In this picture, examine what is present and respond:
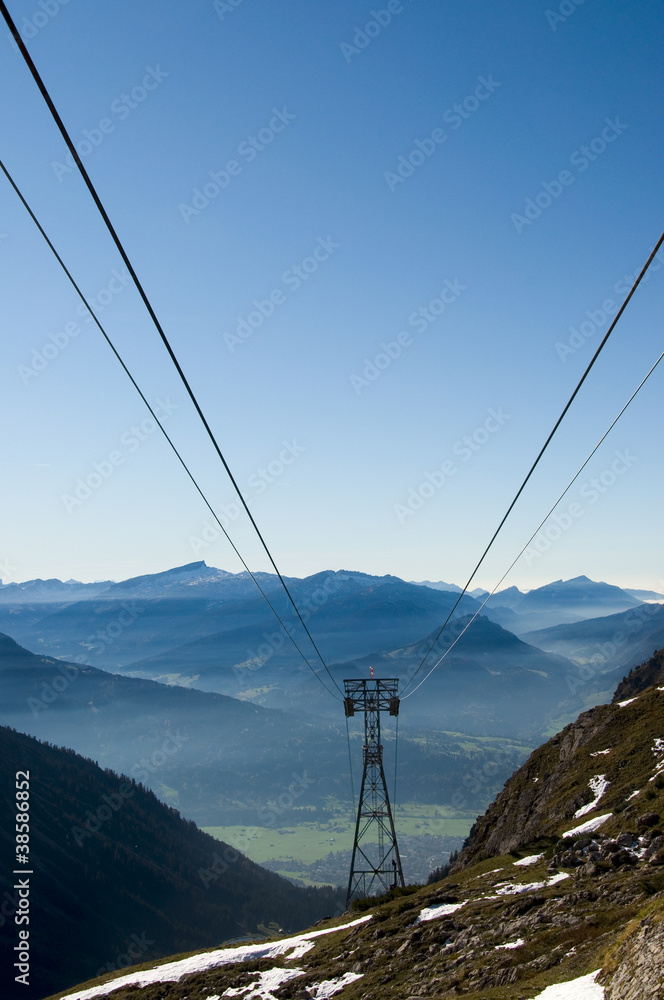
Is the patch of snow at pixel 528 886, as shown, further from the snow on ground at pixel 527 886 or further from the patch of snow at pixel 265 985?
the patch of snow at pixel 265 985

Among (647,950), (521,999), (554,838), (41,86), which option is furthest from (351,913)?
(41,86)

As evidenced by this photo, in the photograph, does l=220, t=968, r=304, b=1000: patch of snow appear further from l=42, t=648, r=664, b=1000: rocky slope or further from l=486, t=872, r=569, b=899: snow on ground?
l=486, t=872, r=569, b=899: snow on ground

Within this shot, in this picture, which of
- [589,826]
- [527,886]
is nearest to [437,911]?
[527,886]

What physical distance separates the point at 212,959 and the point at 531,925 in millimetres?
31934

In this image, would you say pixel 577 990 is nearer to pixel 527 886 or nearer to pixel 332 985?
pixel 332 985

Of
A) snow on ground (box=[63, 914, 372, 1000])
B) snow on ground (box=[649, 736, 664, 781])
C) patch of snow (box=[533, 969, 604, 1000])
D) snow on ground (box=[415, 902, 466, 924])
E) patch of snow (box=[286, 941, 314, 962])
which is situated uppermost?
patch of snow (box=[533, 969, 604, 1000])

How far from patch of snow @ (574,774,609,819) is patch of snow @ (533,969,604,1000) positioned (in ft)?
101

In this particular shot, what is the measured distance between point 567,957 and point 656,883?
8.58 metres

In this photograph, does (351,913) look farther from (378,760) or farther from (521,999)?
(521,999)

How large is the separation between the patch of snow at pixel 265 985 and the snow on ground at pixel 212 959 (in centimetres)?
366

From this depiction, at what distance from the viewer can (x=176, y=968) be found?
158ft

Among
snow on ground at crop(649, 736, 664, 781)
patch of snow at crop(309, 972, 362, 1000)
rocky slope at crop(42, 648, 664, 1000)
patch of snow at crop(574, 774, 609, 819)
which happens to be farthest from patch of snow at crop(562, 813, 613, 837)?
patch of snow at crop(309, 972, 362, 1000)

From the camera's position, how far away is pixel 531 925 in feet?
90.7

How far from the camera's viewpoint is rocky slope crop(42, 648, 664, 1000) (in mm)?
20719
